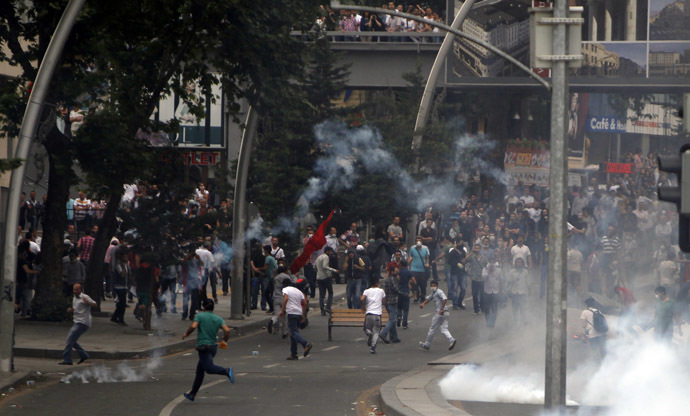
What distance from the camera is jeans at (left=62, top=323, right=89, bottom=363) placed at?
17922 millimetres

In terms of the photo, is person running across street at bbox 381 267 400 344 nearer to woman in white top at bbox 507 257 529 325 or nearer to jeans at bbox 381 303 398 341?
jeans at bbox 381 303 398 341

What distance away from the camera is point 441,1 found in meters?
48.6

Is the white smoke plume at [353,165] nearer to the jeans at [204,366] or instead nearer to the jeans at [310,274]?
the jeans at [310,274]

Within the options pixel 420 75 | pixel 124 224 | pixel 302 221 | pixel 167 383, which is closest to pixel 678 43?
pixel 420 75

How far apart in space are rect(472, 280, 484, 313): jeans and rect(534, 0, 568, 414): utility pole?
13279 millimetres

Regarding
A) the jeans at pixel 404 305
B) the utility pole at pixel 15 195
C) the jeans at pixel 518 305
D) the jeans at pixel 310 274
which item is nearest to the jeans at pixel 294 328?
the jeans at pixel 404 305

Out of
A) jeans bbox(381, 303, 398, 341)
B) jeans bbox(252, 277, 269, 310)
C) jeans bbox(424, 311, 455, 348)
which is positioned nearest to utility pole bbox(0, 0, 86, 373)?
jeans bbox(381, 303, 398, 341)

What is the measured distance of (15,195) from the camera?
17.0m

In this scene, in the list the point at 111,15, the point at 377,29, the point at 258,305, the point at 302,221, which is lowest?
the point at 258,305

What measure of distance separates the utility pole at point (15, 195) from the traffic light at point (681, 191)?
10172 mm

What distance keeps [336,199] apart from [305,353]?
13362 millimetres

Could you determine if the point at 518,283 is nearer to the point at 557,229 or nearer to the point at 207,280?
the point at 207,280

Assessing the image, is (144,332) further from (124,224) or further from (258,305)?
(258,305)

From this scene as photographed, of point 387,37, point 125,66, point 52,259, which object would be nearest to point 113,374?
point 52,259
